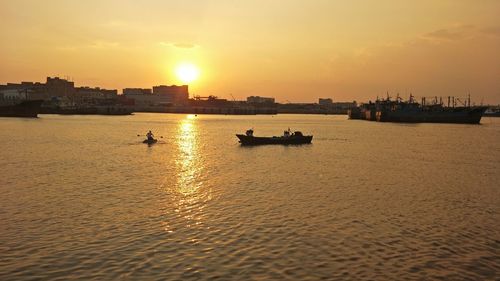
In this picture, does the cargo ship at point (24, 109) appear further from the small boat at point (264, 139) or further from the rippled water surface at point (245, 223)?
the rippled water surface at point (245, 223)

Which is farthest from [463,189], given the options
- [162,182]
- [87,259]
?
[87,259]

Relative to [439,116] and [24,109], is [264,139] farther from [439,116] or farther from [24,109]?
[24,109]

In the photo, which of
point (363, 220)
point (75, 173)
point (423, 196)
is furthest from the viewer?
point (75, 173)

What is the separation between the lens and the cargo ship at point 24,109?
569 ft

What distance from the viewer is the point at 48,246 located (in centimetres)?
1706

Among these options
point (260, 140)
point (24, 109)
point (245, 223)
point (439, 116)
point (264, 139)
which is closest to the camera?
point (245, 223)

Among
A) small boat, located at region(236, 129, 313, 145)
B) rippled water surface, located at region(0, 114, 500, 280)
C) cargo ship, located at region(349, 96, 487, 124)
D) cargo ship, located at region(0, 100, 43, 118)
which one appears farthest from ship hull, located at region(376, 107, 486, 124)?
cargo ship, located at region(0, 100, 43, 118)

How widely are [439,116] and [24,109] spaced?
174m

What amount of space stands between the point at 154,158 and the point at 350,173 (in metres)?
24.5

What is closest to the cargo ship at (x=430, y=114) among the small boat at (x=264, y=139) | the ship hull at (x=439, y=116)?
the ship hull at (x=439, y=116)

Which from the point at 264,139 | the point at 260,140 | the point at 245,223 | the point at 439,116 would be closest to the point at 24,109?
the point at 260,140

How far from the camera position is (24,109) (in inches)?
6875

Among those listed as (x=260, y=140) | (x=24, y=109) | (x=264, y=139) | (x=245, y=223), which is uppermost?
(x=24, y=109)

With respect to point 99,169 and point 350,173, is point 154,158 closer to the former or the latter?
point 99,169
